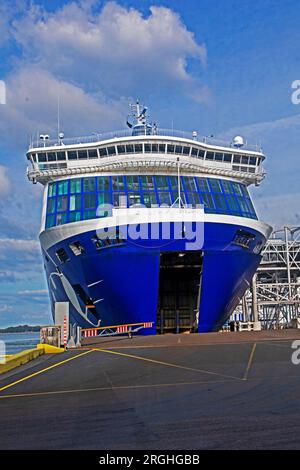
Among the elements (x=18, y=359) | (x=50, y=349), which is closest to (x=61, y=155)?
(x=50, y=349)

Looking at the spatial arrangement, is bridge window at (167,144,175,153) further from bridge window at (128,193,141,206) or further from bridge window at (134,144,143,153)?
bridge window at (128,193,141,206)

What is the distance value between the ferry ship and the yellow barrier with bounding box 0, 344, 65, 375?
5716 mm

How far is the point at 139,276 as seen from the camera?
26078 mm

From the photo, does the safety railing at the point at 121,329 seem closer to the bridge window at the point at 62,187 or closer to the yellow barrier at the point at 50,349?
the yellow barrier at the point at 50,349

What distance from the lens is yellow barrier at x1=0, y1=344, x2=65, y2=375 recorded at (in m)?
16.0

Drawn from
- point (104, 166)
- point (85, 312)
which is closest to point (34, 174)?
point (104, 166)

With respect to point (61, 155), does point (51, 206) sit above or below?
below

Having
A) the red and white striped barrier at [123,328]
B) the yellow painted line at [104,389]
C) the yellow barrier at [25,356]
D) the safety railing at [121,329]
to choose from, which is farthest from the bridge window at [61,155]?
the yellow painted line at [104,389]

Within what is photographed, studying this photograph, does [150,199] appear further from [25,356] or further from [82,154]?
[25,356]

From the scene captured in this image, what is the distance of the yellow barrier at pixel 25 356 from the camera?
16.0m

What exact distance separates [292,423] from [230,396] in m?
2.48

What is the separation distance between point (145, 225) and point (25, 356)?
1028cm

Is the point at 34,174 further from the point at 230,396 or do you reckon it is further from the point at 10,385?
the point at 230,396

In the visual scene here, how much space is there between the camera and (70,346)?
903 inches
